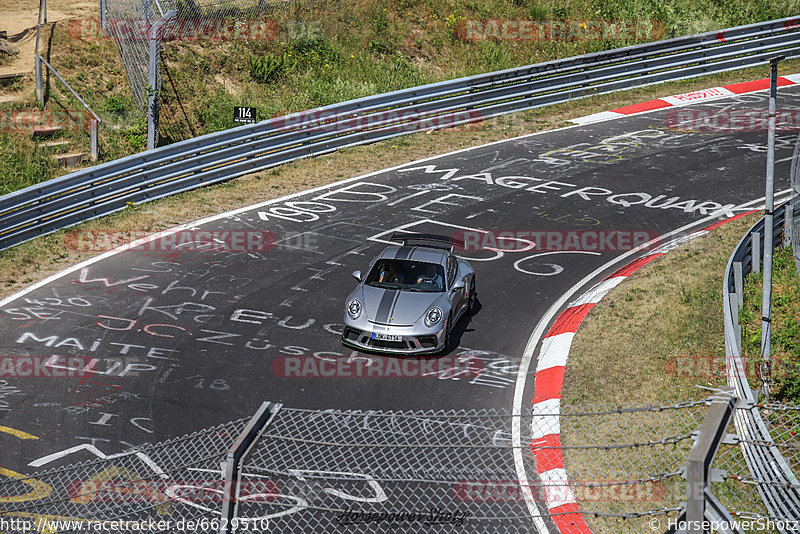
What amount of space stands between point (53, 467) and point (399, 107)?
14.9 metres

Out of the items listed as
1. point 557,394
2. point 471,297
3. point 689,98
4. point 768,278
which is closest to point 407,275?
point 471,297

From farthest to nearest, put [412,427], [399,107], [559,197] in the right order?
[399,107] < [559,197] < [412,427]

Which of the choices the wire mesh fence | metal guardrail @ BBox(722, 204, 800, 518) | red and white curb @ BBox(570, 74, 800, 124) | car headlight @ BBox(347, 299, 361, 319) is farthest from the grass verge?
red and white curb @ BBox(570, 74, 800, 124)

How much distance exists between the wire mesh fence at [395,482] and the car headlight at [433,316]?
199 centimetres

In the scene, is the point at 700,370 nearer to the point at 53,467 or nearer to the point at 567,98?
the point at 53,467

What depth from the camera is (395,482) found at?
946cm

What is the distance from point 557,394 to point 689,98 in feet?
54.8

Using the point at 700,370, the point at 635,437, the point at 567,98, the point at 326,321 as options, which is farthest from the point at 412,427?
the point at 567,98

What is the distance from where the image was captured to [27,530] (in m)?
7.97

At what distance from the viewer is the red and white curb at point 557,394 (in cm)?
921

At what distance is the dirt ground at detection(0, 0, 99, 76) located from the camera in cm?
2127

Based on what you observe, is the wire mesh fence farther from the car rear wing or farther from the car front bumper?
the car rear wing

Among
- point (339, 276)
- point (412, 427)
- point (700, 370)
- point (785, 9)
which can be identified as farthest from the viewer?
point (785, 9)

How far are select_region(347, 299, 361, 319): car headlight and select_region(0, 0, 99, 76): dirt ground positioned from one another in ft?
41.8
